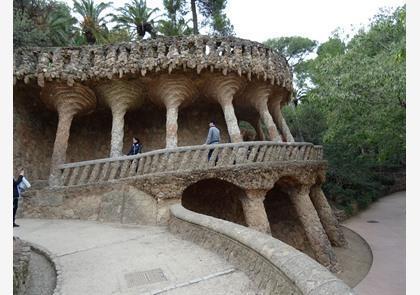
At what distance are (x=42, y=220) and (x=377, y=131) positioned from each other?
36.4ft

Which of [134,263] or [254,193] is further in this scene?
[254,193]

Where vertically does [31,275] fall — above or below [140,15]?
below

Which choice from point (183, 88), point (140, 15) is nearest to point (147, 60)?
point (183, 88)

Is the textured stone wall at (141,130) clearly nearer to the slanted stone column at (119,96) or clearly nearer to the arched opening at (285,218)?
the slanted stone column at (119,96)

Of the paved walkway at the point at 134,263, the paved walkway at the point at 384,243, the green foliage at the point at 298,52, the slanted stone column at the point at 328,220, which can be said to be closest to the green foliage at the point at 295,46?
the green foliage at the point at 298,52

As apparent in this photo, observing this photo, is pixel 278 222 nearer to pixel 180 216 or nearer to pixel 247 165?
pixel 247 165

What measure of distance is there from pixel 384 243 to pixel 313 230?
3.45m

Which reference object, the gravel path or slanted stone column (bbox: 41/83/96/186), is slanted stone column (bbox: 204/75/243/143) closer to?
slanted stone column (bbox: 41/83/96/186)

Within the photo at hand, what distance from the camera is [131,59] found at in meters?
10.2

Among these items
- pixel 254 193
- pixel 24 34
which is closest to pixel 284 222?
pixel 254 193

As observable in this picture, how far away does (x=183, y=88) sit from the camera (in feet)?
35.5

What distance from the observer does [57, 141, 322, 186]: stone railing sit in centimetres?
786

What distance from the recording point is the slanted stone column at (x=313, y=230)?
31.1 feet

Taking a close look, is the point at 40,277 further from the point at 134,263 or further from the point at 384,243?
the point at 384,243
